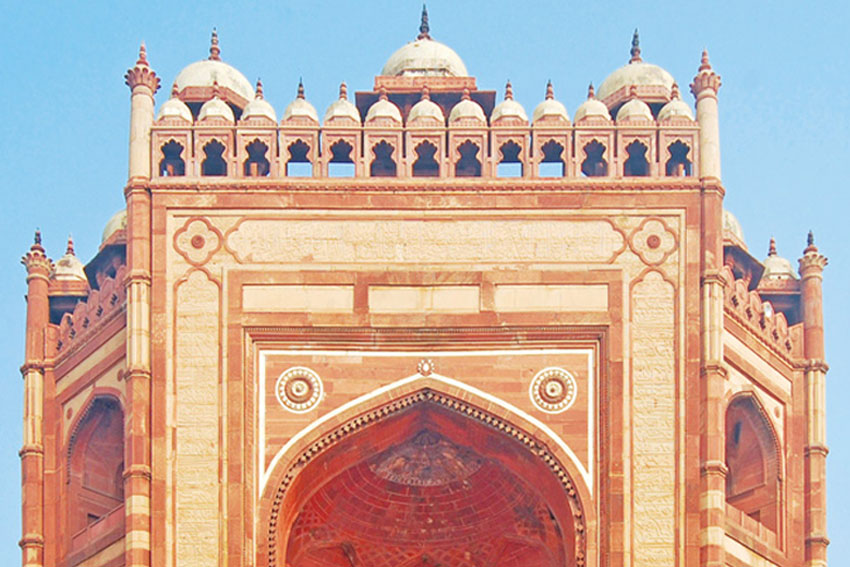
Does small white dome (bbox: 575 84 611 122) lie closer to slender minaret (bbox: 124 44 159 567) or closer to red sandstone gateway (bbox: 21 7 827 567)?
red sandstone gateway (bbox: 21 7 827 567)

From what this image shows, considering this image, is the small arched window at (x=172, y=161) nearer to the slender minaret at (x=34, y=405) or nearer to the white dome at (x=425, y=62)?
the slender minaret at (x=34, y=405)

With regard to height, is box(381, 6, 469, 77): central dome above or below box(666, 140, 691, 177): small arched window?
above

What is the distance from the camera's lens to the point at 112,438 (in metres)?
31.2

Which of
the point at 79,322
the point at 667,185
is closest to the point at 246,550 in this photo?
the point at 79,322

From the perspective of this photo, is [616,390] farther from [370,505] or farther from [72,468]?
[72,468]

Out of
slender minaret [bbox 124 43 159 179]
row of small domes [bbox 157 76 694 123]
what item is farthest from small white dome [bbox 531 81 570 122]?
slender minaret [bbox 124 43 159 179]

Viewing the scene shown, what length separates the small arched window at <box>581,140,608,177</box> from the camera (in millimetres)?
30062

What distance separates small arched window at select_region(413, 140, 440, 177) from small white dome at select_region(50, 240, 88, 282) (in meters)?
4.63

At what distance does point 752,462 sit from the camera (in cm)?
3150

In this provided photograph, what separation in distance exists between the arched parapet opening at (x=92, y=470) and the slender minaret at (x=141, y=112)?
2.75 meters

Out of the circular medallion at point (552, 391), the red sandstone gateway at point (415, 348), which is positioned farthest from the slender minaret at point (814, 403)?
the circular medallion at point (552, 391)

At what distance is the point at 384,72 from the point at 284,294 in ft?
16.5

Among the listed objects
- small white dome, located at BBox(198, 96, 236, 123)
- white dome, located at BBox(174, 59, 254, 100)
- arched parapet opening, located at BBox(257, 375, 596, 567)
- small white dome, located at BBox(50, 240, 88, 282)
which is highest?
white dome, located at BBox(174, 59, 254, 100)

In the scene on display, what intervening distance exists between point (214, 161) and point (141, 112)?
111cm
